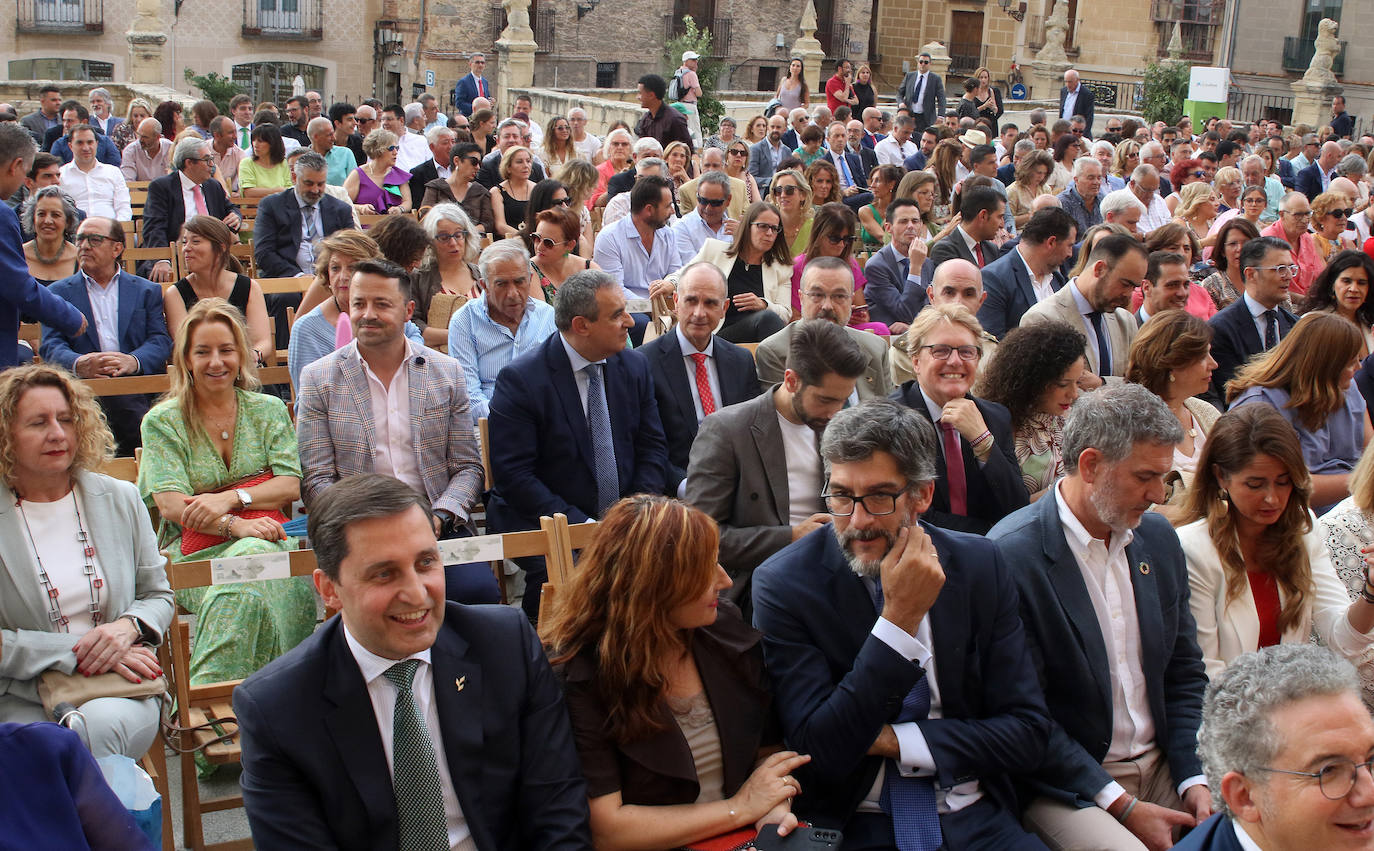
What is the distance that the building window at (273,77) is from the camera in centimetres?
2877

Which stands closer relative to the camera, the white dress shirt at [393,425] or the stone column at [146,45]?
the white dress shirt at [393,425]

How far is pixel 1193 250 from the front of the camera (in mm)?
8516

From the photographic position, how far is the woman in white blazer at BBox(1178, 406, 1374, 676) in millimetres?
3660

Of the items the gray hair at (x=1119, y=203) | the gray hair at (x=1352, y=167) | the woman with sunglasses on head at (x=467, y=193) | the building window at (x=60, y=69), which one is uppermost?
the building window at (x=60, y=69)

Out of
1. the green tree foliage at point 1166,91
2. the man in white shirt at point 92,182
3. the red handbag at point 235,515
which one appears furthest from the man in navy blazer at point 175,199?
the green tree foliage at point 1166,91

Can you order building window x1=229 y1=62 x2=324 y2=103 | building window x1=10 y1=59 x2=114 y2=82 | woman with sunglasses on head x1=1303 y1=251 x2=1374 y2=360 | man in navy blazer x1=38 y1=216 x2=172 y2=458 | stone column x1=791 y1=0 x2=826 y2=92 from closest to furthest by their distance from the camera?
man in navy blazer x1=38 y1=216 x2=172 y2=458 → woman with sunglasses on head x1=1303 y1=251 x2=1374 y2=360 → building window x1=10 y1=59 x2=114 y2=82 → building window x1=229 y1=62 x2=324 y2=103 → stone column x1=791 y1=0 x2=826 y2=92

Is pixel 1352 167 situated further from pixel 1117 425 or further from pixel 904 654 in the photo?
pixel 904 654

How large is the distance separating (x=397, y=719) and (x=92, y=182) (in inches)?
351

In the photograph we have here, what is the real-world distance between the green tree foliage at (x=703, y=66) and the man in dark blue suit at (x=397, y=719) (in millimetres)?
17216

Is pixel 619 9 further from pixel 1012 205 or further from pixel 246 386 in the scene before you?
pixel 246 386

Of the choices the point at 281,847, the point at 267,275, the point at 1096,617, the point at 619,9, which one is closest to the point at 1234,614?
the point at 1096,617

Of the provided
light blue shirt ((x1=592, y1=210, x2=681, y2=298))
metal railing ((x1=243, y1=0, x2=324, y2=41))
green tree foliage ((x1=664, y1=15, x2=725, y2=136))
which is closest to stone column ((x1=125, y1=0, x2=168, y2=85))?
metal railing ((x1=243, y1=0, x2=324, y2=41))

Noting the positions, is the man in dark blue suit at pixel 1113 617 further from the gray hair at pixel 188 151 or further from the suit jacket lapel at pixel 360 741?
the gray hair at pixel 188 151

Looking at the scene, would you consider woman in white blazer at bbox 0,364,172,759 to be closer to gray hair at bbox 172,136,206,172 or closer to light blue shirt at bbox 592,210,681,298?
light blue shirt at bbox 592,210,681,298
